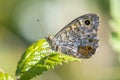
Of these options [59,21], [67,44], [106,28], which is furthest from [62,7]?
[67,44]

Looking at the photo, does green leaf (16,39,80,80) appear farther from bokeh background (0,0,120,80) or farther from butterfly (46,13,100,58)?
bokeh background (0,0,120,80)

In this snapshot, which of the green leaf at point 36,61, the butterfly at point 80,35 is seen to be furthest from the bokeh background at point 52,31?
the green leaf at point 36,61

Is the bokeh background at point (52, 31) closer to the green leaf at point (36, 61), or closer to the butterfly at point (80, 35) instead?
the butterfly at point (80, 35)

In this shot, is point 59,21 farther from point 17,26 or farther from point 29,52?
point 29,52

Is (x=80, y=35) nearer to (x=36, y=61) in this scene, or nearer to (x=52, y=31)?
(x=36, y=61)

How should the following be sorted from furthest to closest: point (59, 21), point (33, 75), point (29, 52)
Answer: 1. point (59, 21)
2. point (29, 52)
3. point (33, 75)

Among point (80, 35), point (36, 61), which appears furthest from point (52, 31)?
point (36, 61)
